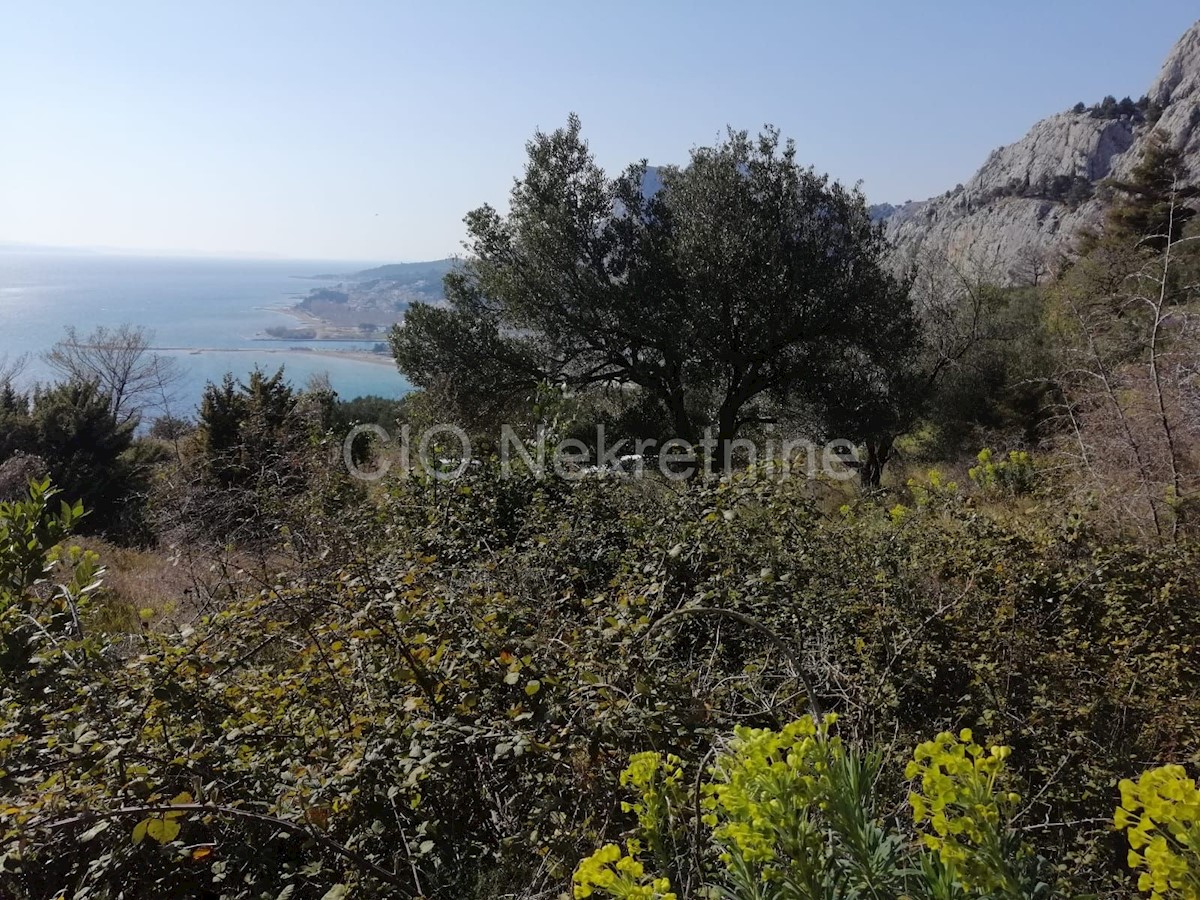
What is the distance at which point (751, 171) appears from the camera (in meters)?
10.6

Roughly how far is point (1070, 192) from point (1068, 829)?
218 feet

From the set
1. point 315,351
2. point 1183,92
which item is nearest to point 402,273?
point 315,351

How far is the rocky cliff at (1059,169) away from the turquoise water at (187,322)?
44.3 metres

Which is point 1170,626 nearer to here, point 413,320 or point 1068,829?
point 1068,829

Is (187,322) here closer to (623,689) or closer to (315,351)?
(315,351)

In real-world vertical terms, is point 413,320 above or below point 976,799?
above

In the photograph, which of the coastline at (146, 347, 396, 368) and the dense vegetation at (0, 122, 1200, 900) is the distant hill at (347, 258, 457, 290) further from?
the dense vegetation at (0, 122, 1200, 900)

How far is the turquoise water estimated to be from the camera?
30.8 metres

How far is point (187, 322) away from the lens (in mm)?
54188

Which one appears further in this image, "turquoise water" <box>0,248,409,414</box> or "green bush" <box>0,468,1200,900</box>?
"turquoise water" <box>0,248,409,414</box>

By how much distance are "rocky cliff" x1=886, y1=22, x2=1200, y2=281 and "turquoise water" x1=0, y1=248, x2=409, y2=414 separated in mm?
44305

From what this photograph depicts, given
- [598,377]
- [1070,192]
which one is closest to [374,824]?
[598,377]

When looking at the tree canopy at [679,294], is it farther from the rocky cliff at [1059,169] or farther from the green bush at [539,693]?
the rocky cliff at [1059,169]

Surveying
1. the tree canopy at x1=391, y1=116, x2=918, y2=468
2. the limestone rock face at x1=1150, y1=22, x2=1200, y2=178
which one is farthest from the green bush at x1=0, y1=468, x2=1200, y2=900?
the limestone rock face at x1=1150, y1=22, x2=1200, y2=178
